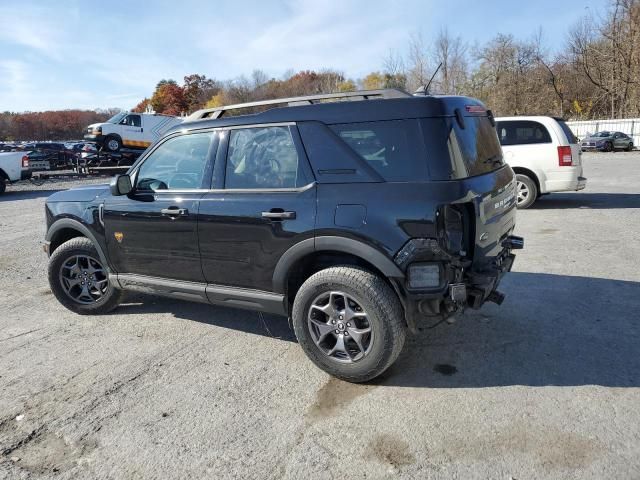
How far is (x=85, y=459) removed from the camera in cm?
273

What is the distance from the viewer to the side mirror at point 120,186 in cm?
428

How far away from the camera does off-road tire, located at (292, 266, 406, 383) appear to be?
3.21m

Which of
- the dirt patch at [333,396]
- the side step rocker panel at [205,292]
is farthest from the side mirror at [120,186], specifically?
the dirt patch at [333,396]

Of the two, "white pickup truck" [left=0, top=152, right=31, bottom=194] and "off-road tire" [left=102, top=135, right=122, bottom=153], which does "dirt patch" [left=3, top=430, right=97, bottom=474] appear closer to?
"white pickup truck" [left=0, top=152, right=31, bottom=194]

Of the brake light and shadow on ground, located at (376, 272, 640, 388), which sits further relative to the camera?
the brake light

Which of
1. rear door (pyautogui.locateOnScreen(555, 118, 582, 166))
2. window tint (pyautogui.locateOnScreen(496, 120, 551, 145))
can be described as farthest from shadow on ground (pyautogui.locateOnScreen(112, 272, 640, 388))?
window tint (pyautogui.locateOnScreen(496, 120, 551, 145))

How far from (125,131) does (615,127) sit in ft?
104

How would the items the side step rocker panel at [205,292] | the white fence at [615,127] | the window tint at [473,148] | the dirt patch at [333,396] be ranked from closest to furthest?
the dirt patch at [333,396] < the window tint at [473,148] < the side step rocker panel at [205,292] < the white fence at [615,127]

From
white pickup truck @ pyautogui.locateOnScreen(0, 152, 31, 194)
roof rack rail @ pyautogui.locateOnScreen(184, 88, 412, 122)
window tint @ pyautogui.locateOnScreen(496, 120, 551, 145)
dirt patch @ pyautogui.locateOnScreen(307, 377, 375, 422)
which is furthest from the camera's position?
white pickup truck @ pyautogui.locateOnScreen(0, 152, 31, 194)

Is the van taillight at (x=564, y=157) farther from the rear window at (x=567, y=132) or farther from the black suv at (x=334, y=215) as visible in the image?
the black suv at (x=334, y=215)

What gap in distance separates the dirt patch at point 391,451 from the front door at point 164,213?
2039mm

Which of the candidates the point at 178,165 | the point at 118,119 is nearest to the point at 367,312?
the point at 178,165

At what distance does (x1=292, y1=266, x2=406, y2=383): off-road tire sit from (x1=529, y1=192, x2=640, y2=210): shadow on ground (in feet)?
26.8

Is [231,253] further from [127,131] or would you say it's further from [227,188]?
[127,131]
